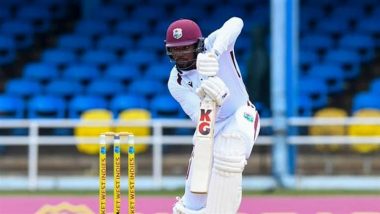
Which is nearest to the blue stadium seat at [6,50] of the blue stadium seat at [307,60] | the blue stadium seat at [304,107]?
the blue stadium seat at [307,60]

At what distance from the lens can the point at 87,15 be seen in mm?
15891

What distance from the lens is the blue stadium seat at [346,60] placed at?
13992mm

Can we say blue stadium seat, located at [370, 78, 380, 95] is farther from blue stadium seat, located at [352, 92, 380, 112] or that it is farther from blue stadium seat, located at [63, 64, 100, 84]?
blue stadium seat, located at [63, 64, 100, 84]

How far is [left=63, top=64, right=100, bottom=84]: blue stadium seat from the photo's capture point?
1354 cm

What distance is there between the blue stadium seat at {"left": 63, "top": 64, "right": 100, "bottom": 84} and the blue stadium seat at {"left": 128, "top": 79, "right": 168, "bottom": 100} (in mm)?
633

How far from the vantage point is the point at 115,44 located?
570 inches

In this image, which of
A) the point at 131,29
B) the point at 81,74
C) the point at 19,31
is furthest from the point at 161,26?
the point at 19,31

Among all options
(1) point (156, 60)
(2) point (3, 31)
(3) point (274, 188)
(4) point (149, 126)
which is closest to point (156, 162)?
(4) point (149, 126)

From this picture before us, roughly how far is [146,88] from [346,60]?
3091 millimetres

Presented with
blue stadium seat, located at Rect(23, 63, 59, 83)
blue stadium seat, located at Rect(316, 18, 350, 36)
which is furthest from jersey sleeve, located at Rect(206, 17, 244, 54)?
blue stadium seat, located at Rect(316, 18, 350, 36)

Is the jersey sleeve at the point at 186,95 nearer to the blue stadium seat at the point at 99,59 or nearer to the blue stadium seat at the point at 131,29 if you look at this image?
the blue stadium seat at the point at 99,59

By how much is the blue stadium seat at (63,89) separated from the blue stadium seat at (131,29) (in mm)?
1842

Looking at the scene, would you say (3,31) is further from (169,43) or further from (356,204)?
(169,43)

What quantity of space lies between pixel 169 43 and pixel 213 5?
1035 cm
